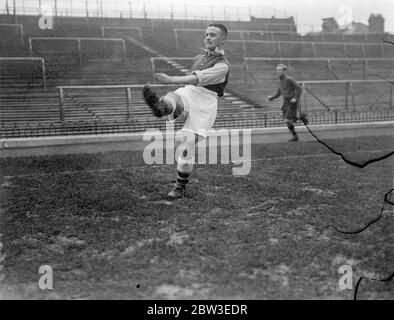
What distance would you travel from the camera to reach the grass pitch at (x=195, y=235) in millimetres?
3207

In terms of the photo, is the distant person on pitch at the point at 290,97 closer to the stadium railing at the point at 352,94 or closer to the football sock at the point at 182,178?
the stadium railing at the point at 352,94

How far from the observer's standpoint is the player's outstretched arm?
15.2 ft

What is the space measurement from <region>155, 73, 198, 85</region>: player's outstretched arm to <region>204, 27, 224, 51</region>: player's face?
0.56m

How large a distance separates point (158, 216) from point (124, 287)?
68.9 inches

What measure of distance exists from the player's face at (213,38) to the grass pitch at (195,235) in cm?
193

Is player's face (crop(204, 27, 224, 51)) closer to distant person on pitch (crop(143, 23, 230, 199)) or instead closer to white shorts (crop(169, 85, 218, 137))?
distant person on pitch (crop(143, 23, 230, 199))

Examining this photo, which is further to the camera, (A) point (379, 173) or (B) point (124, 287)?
(A) point (379, 173)

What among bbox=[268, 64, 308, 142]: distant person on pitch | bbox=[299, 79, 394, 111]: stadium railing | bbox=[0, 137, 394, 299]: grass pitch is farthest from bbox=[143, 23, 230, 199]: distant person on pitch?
bbox=[299, 79, 394, 111]: stadium railing

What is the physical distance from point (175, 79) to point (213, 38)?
3.73 feet

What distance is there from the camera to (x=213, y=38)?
5.59m

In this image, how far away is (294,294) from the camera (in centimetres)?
308

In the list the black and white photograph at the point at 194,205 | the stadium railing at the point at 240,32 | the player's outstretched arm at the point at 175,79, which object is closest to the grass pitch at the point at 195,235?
the black and white photograph at the point at 194,205
